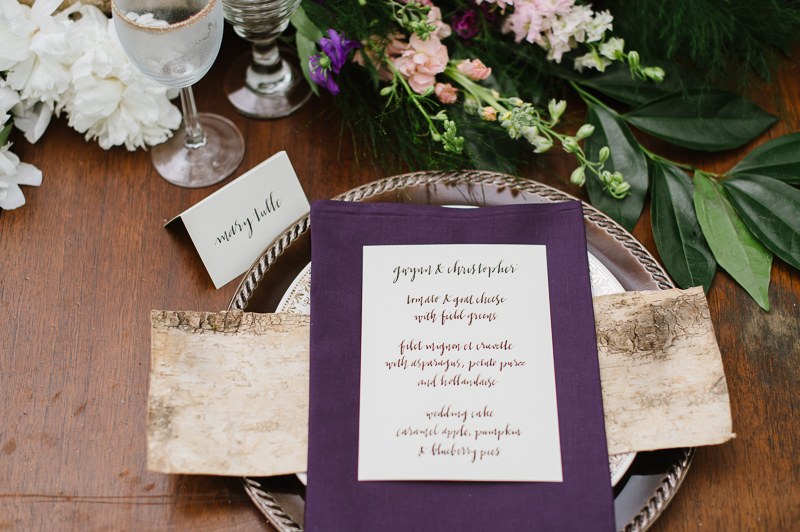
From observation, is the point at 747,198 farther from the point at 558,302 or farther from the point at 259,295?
the point at 259,295

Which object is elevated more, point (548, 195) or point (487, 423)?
point (548, 195)

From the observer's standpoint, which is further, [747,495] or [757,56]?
[757,56]

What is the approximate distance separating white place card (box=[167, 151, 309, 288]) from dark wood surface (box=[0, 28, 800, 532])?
0.04 metres

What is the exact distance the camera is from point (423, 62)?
1.91ft

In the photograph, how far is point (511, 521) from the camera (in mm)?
426

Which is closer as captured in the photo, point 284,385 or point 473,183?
point 284,385

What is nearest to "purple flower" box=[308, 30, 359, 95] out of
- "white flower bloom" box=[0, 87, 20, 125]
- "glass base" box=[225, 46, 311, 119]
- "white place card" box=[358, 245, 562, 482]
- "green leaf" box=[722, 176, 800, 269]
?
"glass base" box=[225, 46, 311, 119]

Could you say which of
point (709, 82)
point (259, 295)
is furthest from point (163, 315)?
point (709, 82)

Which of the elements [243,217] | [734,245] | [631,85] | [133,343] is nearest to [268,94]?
[243,217]

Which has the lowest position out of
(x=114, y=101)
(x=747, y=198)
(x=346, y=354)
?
(x=346, y=354)

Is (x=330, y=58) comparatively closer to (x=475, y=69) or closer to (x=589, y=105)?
(x=475, y=69)

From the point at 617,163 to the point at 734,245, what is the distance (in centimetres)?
15

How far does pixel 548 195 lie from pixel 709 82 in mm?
328

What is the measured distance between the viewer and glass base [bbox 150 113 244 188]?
2.10ft
